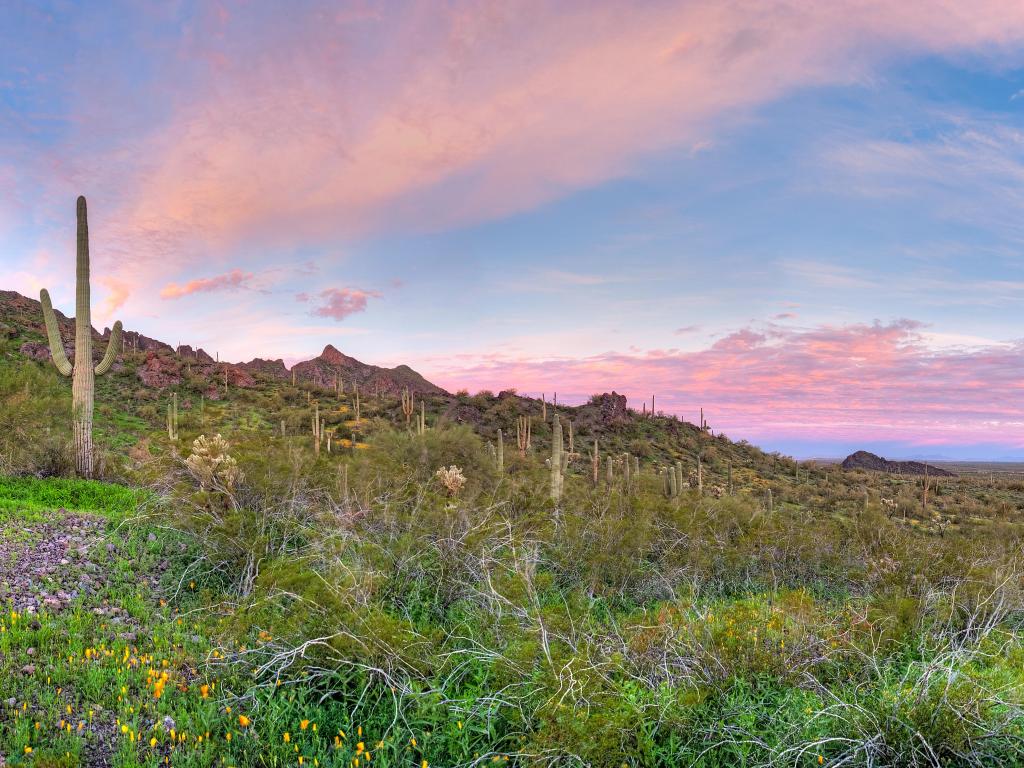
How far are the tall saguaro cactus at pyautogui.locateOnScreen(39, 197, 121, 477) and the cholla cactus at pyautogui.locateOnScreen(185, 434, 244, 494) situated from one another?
8327 mm

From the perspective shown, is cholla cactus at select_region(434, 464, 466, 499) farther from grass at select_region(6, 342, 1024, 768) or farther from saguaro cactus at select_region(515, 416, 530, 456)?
saguaro cactus at select_region(515, 416, 530, 456)

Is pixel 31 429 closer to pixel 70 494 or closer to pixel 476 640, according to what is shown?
pixel 70 494

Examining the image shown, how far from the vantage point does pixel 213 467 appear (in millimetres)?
9977

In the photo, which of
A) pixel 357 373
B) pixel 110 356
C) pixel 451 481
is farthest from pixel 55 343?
pixel 357 373

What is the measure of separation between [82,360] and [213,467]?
10610 mm

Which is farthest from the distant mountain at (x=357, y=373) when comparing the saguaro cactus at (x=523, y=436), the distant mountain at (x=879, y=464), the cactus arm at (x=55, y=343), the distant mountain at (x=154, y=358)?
the distant mountain at (x=879, y=464)

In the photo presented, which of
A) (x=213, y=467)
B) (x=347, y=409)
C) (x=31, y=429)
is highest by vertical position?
(x=347, y=409)

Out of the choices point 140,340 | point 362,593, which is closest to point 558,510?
point 362,593

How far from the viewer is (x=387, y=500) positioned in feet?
37.3

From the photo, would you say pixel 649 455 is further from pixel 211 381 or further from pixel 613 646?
pixel 613 646

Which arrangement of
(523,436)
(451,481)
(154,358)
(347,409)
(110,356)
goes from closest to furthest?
(451,481)
(110,356)
(523,436)
(347,409)
(154,358)

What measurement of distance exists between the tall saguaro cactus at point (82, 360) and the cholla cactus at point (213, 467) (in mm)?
8327

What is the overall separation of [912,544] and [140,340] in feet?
267

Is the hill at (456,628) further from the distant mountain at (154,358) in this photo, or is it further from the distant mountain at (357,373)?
the distant mountain at (357,373)
